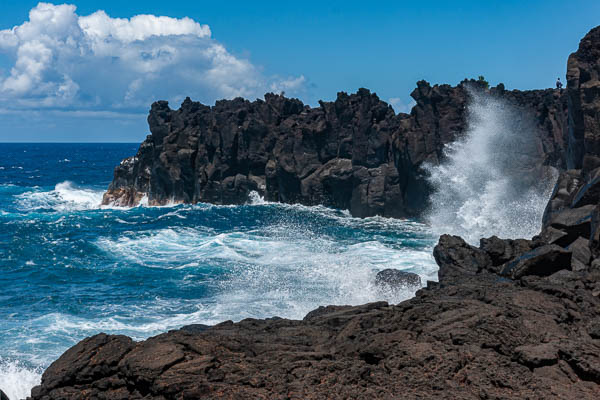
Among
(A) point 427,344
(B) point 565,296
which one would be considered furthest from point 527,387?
(B) point 565,296

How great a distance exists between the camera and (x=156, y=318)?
63.9ft

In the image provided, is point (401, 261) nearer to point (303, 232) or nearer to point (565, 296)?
point (303, 232)

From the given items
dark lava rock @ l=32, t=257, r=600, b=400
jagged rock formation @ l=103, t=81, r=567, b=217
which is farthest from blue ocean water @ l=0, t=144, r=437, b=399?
dark lava rock @ l=32, t=257, r=600, b=400

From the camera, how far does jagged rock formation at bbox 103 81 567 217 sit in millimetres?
40906

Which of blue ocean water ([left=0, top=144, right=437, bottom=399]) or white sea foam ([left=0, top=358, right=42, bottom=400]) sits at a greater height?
blue ocean water ([left=0, top=144, right=437, bottom=399])

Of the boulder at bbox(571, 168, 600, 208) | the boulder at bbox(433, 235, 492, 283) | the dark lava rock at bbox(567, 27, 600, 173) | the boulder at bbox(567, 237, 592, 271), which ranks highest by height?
the dark lava rock at bbox(567, 27, 600, 173)

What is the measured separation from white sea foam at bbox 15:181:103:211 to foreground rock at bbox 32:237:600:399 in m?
45.4

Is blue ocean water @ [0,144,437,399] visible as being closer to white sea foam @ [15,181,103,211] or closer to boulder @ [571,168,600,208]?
white sea foam @ [15,181,103,211]

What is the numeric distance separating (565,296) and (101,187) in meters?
64.1

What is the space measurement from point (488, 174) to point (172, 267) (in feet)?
76.0

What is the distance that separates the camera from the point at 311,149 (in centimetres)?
4825

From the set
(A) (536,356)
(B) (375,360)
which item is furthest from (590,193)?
(B) (375,360)

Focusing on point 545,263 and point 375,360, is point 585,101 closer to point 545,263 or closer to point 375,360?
point 545,263

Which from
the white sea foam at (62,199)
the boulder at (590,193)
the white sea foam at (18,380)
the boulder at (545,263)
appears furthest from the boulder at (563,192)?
the white sea foam at (62,199)
